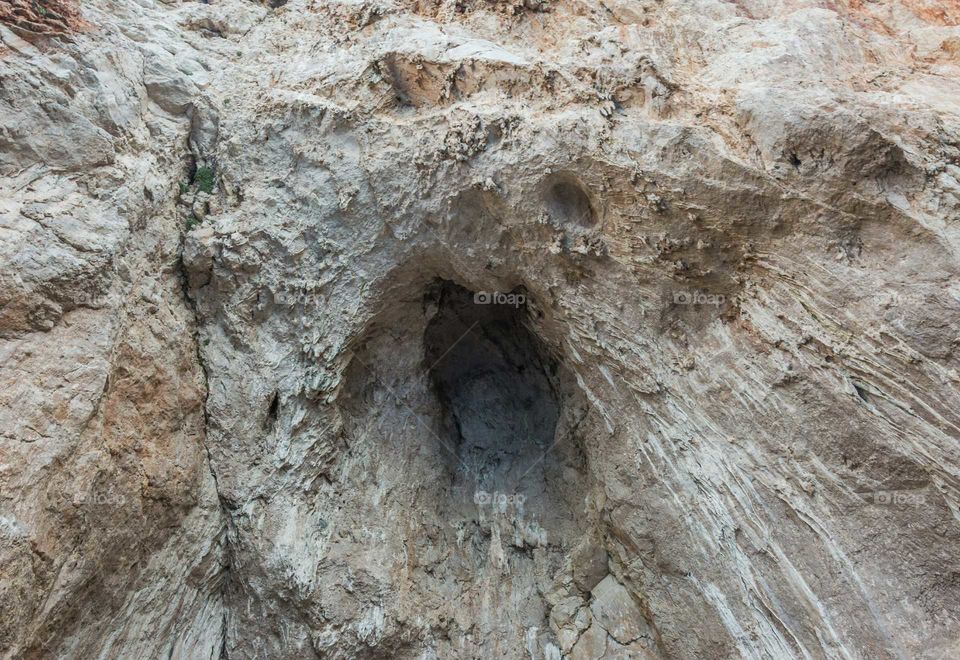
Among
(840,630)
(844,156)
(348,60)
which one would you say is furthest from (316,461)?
(844,156)

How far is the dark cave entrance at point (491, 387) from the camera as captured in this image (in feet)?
22.2

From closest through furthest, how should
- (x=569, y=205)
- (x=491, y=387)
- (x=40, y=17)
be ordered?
1. (x=40, y=17)
2. (x=569, y=205)
3. (x=491, y=387)

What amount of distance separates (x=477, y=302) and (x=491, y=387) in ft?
4.41

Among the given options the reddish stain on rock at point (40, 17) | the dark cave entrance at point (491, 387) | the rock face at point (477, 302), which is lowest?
the dark cave entrance at point (491, 387)

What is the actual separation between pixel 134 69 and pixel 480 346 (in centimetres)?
477

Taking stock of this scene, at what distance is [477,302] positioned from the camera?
6.76 metres

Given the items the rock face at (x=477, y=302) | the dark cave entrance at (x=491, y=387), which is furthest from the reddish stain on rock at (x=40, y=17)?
the dark cave entrance at (x=491, y=387)

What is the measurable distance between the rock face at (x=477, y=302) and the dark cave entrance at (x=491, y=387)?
0.15m

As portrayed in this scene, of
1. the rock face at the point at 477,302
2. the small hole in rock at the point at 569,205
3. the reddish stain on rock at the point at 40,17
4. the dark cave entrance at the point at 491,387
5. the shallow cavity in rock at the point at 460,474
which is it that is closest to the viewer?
the rock face at the point at 477,302

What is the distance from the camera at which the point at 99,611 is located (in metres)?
4.20

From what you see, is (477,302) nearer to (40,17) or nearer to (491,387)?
(491,387)

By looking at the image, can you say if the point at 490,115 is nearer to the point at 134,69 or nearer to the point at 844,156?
the point at 844,156

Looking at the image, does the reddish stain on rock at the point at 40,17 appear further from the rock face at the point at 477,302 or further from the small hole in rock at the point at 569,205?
the small hole in rock at the point at 569,205

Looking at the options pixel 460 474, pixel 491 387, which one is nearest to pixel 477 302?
pixel 491 387
